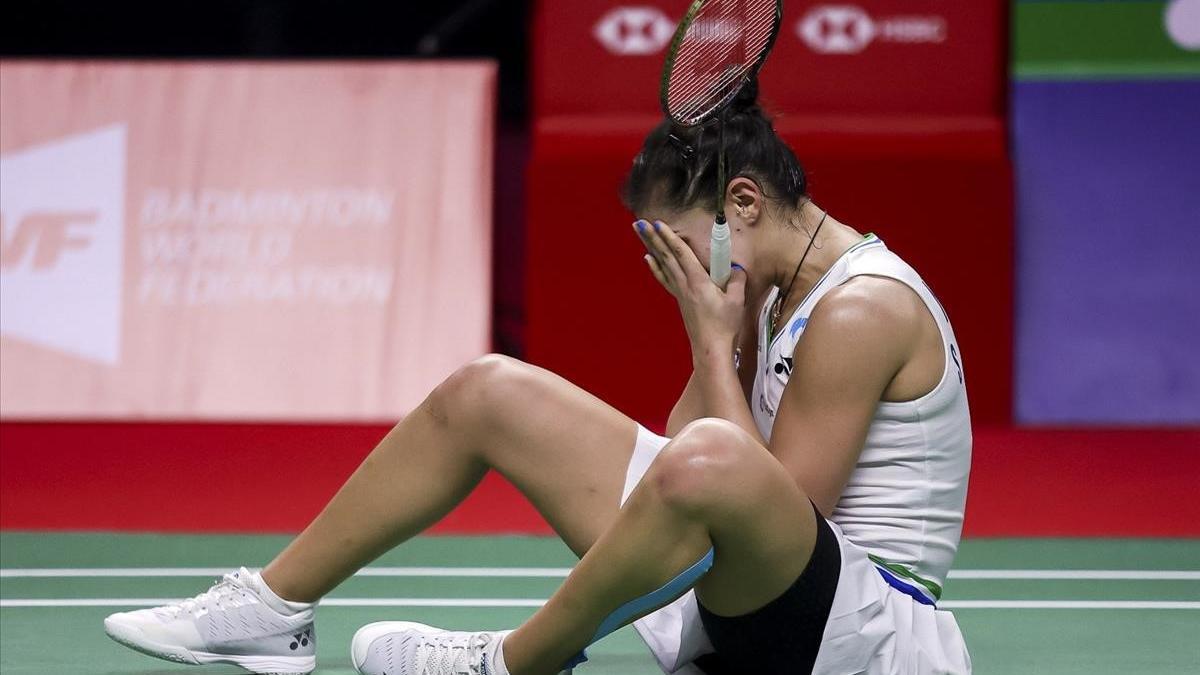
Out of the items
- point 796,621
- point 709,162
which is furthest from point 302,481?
point 796,621

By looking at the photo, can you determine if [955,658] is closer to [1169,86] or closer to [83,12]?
[1169,86]

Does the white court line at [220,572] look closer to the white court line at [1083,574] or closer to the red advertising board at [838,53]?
the white court line at [1083,574]

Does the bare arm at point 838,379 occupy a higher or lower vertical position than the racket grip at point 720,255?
lower

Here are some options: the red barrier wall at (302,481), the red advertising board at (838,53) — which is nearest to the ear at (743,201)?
the red barrier wall at (302,481)

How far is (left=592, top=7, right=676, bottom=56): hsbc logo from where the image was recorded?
19.6 ft

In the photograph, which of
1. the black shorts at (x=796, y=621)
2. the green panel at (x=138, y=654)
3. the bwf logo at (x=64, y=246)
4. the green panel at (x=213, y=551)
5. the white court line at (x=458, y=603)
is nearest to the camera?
the black shorts at (x=796, y=621)

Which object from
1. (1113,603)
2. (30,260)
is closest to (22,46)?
(30,260)

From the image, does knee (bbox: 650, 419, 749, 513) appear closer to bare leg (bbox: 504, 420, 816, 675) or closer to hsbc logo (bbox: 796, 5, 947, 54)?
bare leg (bbox: 504, 420, 816, 675)

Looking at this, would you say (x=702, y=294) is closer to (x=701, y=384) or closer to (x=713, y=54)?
Answer: (x=701, y=384)

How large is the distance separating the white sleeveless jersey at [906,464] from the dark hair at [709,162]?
151 mm

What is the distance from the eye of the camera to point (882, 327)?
96.7 inches

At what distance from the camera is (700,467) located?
7.49 feet

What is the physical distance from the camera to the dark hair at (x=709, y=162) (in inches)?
102

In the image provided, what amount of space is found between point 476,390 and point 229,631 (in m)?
0.58
